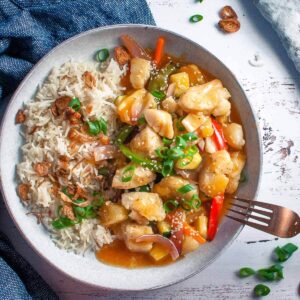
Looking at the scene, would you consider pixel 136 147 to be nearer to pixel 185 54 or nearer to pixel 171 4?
pixel 185 54

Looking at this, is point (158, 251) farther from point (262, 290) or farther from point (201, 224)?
point (262, 290)

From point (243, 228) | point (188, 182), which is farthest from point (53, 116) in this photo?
point (243, 228)

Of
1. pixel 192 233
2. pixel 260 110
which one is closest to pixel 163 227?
pixel 192 233

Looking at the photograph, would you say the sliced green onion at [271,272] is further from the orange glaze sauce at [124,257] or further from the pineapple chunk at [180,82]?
the pineapple chunk at [180,82]

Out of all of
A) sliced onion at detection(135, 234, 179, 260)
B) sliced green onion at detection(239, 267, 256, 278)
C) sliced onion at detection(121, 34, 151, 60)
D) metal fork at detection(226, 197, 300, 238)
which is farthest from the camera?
sliced green onion at detection(239, 267, 256, 278)

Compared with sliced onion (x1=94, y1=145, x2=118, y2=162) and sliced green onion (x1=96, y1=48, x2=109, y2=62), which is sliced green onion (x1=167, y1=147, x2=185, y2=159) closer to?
sliced onion (x1=94, y1=145, x2=118, y2=162)

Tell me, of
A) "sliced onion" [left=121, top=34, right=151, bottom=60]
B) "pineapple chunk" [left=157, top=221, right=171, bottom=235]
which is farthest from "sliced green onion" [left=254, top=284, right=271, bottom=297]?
"sliced onion" [left=121, top=34, right=151, bottom=60]
